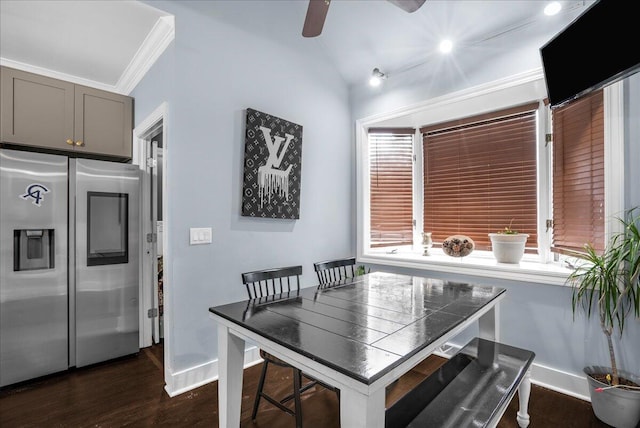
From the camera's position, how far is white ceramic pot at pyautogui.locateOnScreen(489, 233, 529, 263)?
8.57ft

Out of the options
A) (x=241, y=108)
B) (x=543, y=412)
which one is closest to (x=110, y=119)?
(x=241, y=108)

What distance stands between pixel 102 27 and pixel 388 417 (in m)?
3.45

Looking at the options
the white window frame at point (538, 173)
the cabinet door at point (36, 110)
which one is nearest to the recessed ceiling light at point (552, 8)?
the white window frame at point (538, 173)

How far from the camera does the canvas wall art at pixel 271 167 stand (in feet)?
8.62

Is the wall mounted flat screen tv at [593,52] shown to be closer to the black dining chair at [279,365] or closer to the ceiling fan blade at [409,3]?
the ceiling fan blade at [409,3]

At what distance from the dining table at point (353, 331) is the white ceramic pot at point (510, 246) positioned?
2.54ft

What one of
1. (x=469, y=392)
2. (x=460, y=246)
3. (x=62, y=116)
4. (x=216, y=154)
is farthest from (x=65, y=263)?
(x=460, y=246)

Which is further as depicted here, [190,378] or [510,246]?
[510,246]

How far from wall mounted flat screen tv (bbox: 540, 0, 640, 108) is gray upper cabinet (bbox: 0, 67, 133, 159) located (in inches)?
147

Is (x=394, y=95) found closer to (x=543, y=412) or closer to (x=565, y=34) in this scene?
(x=565, y=34)

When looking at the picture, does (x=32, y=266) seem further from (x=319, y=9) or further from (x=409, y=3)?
(x=409, y=3)

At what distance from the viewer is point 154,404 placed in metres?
2.08

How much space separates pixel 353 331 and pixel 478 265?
6.07ft

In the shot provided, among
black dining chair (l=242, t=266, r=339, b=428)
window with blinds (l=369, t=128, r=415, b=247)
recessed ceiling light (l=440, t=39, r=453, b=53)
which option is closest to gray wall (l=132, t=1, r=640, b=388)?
recessed ceiling light (l=440, t=39, r=453, b=53)
